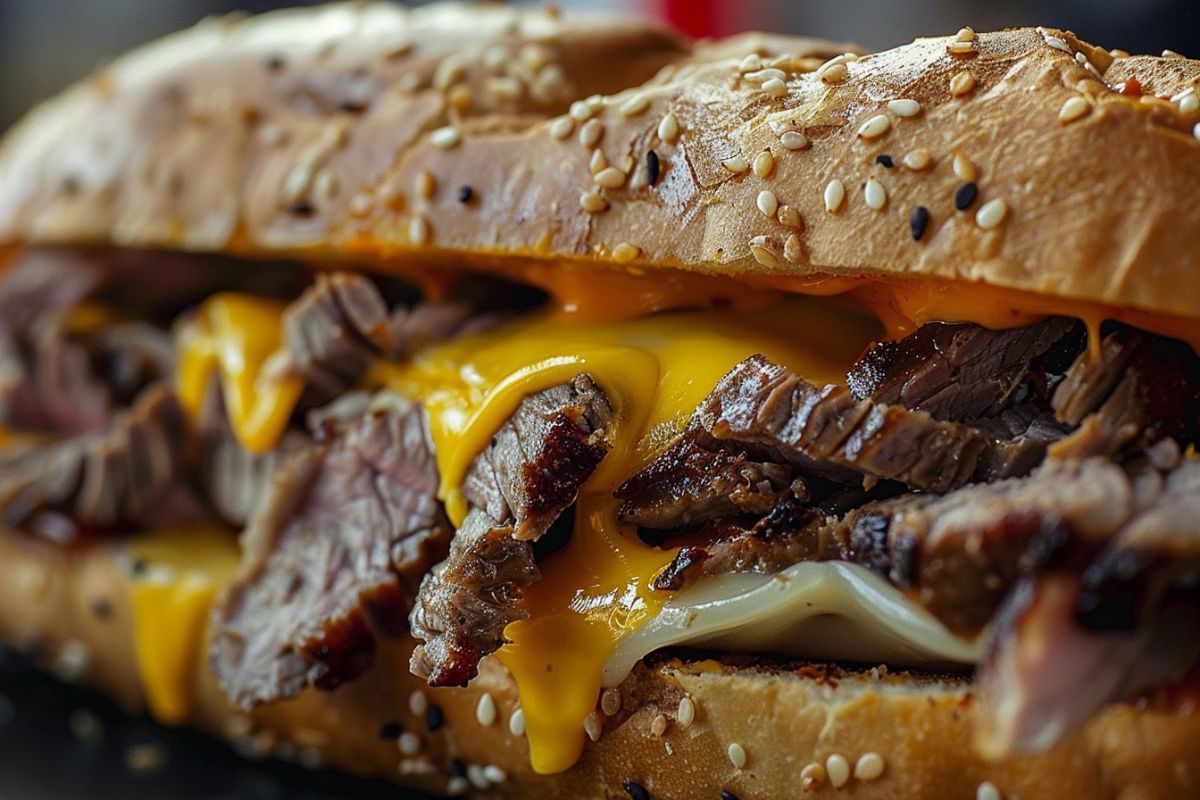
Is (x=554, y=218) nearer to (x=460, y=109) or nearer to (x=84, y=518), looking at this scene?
(x=460, y=109)

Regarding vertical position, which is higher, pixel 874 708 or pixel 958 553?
pixel 958 553

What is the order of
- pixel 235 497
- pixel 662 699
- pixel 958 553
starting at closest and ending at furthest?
pixel 958 553
pixel 662 699
pixel 235 497

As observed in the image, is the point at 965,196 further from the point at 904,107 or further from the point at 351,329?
the point at 351,329

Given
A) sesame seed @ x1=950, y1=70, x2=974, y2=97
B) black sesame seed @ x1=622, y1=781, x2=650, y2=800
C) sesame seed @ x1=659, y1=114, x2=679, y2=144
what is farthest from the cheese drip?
sesame seed @ x1=950, y1=70, x2=974, y2=97

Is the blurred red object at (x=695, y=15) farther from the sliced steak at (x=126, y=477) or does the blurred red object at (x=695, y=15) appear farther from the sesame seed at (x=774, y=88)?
the sesame seed at (x=774, y=88)

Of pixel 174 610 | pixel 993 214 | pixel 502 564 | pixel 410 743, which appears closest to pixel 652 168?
pixel 993 214

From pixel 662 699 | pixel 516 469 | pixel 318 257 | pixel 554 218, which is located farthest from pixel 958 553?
pixel 318 257

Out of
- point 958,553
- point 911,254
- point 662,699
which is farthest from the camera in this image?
point 662,699
